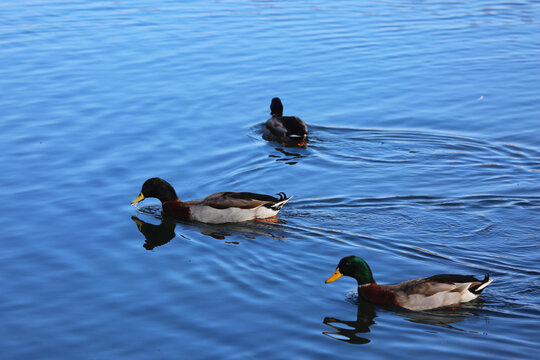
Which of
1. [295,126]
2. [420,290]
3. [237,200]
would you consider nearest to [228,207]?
[237,200]

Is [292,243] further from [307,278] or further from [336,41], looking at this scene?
[336,41]

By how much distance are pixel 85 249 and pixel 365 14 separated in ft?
57.6

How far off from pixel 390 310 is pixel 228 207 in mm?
3498

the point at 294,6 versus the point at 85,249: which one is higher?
the point at 294,6

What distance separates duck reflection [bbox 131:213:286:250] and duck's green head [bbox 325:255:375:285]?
5.79ft

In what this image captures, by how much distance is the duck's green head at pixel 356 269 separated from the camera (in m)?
9.35

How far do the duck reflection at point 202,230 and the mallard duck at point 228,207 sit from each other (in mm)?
97

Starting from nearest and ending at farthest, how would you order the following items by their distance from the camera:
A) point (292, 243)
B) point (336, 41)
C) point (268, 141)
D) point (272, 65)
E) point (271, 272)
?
point (271, 272) < point (292, 243) < point (268, 141) < point (272, 65) < point (336, 41)

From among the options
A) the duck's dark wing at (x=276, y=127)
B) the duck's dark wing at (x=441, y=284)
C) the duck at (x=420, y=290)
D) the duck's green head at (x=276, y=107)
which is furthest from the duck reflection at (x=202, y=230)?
the duck's green head at (x=276, y=107)

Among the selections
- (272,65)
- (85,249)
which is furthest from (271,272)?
(272,65)

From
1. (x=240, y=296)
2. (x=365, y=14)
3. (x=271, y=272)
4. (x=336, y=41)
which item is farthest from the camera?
(x=365, y=14)

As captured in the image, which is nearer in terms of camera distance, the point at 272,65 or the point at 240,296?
the point at 240,296

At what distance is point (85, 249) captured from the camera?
1086cm

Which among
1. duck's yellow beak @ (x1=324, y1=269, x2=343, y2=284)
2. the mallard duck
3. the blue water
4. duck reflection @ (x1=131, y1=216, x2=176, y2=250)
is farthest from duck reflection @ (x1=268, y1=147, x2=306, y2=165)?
duck's yellow beak @ (x1=324, y1=269, x2=343, y2=284)
